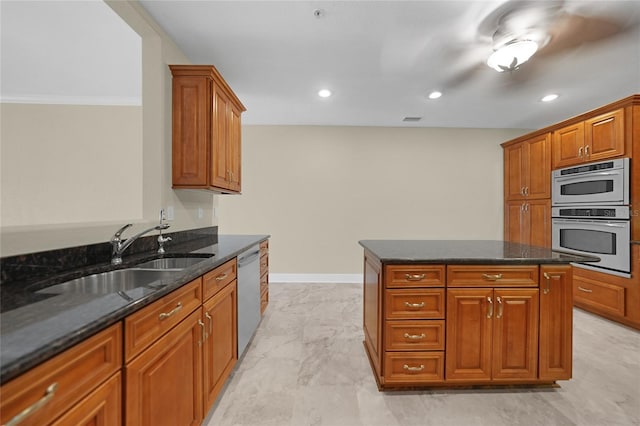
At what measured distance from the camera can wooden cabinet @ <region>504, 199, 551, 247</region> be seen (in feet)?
12.1

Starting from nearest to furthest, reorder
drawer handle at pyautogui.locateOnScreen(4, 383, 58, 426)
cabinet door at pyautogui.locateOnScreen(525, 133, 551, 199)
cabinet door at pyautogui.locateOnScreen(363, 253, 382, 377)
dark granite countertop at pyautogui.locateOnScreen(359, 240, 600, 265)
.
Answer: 1. drawer handle at pyautogui.locateOnScreen(4, 383, 58, 426)
2. dark granite countertop at pyautogui.locateOnScreen(359, 240, 600, 265)
3. cabinet door at pyautogui.locateOnScreen(363, 253, 382, 377)
4. cabinet door at pyautogui.locateOnScreen(525, 133, 551, 199)

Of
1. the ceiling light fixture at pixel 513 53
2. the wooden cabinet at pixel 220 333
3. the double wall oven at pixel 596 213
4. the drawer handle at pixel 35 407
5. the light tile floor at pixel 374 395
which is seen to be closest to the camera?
the drawer handle at pixel 35 407

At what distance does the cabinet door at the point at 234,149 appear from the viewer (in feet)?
8.67

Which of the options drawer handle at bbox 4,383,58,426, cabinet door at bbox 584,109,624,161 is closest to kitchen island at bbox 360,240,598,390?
drawer handle at bbox 4,383,58,426

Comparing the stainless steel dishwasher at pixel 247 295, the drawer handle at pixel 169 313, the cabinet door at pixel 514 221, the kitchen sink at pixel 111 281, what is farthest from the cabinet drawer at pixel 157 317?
the cabinet door at pixel 514 221

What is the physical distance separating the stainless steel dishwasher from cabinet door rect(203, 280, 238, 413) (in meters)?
0.12

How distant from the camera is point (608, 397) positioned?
1.80 meters

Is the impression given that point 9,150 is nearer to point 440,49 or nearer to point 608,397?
point 440,49

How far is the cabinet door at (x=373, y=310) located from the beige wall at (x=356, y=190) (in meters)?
2.27

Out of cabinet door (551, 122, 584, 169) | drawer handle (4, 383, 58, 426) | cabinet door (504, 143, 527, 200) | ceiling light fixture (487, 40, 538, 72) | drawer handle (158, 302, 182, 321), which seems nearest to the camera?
drawer handle (4, 383, 58, 426)

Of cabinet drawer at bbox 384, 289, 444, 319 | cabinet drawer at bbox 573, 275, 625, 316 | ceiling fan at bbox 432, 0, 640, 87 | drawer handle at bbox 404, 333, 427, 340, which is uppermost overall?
ceiling fan at bbox 432, 0, 640, 87

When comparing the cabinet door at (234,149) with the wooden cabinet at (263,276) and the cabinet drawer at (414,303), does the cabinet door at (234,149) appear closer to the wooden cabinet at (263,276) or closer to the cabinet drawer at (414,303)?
the wooden cabinet at (263,276)

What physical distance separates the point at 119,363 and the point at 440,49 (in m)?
3.00

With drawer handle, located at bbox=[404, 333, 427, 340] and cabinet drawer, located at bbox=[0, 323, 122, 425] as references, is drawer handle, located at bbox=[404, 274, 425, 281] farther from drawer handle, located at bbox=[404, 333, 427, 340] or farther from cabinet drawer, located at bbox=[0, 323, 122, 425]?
cabinet drawer, located at bbox=[0, 323, 122, 425]
